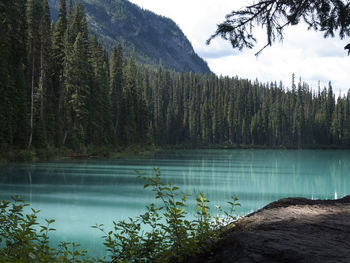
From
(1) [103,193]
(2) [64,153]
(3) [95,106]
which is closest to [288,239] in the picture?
(1) [103,193]

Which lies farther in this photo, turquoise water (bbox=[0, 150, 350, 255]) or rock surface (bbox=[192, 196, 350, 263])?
turquoise water (bbox=[0, 150, 350, 255])

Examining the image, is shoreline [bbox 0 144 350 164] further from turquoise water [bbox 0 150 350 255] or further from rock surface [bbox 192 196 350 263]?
rock surface [bbox 192 196 350 263]

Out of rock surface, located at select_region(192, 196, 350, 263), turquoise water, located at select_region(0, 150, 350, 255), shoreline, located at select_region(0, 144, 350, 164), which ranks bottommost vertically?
turquoise water, located at select_region(0, 150, 350, 255)

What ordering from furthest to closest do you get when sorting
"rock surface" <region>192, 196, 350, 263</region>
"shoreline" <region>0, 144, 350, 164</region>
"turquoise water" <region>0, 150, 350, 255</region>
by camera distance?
"shoreline" <region>0, 144, 350, 164</region> → "turquoise water" <region>0, 150, 350, 255</region> → "rock surface" <region>192, 196, 350, 263</region>

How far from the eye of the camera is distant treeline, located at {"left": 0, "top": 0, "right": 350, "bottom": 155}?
37125 millimetres

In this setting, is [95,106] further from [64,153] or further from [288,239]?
[288,239]

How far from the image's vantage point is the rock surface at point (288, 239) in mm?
3494

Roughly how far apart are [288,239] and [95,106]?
47.1 metres

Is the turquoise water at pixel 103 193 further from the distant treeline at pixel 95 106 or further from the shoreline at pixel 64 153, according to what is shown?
the distant treeline at pixel 95 106

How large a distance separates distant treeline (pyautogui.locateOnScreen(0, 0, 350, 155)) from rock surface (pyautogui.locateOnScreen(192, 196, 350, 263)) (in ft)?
97.1

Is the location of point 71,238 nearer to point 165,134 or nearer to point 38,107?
point 38,107

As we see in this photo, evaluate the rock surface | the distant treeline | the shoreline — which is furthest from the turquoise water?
the distant treeline

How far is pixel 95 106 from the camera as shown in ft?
162

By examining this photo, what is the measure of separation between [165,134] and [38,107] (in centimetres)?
6033
